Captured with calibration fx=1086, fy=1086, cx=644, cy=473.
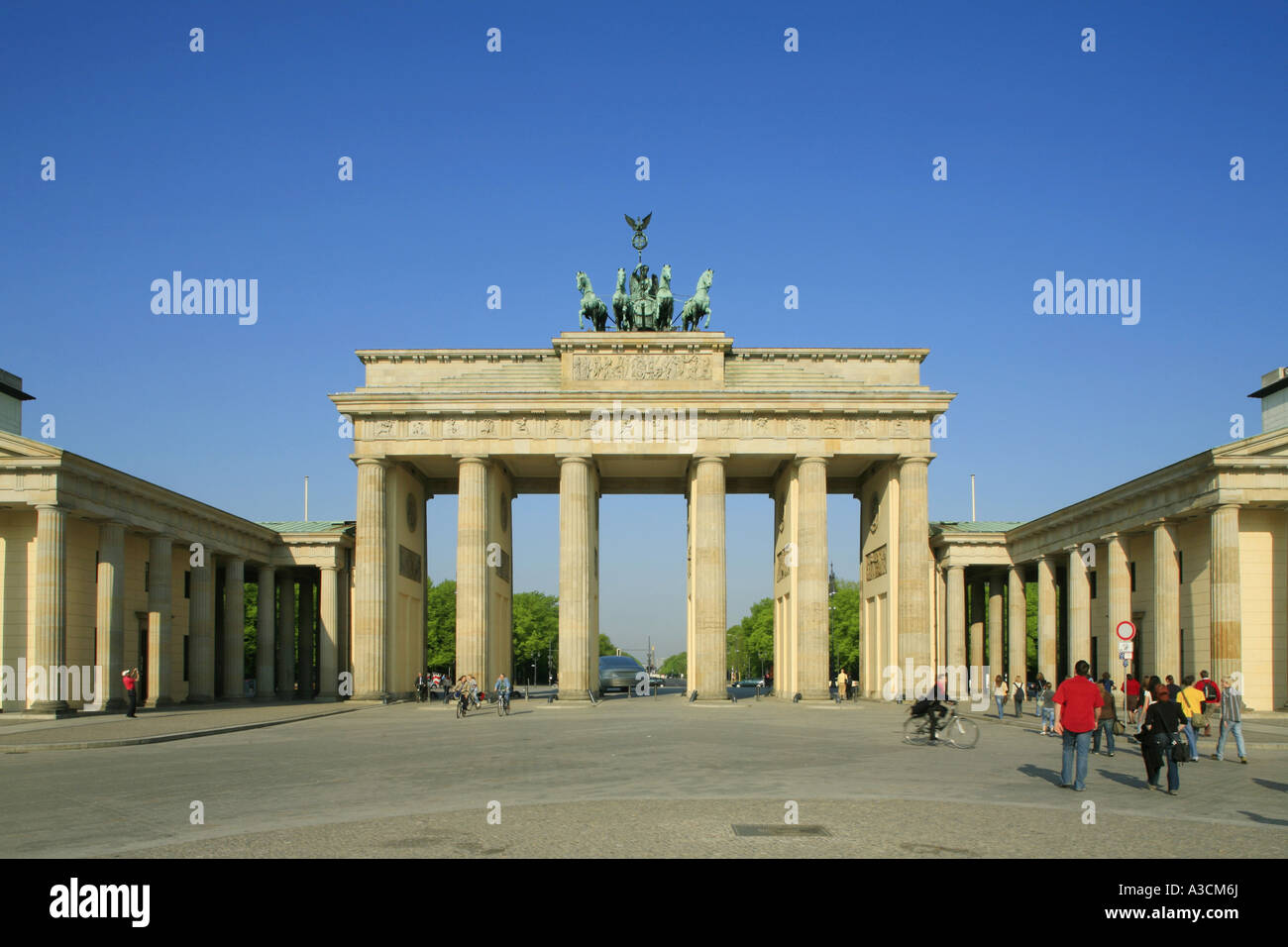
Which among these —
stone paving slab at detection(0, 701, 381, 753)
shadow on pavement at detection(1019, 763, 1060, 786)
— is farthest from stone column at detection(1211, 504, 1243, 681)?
stone paving slab at detection(0, 701, 381, 753)

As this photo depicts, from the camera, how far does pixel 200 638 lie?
170ft

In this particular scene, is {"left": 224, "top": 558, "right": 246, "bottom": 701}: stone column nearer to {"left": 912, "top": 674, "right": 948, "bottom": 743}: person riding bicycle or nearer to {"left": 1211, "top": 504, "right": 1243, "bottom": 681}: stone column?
{"left": 912, "top": 674, "right": 948, "bottom": 743}: person riding bicycle

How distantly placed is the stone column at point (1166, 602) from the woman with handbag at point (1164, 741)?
24.8m

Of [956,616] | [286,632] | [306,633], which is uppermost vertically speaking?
[956,616]

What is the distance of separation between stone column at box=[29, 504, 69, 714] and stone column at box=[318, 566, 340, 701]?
2092 centimetres

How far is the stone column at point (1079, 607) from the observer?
49.9m

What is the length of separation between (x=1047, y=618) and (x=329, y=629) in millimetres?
38297

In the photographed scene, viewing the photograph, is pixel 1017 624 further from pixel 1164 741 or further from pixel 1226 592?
pixel 1164 741

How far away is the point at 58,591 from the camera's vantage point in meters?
38.0

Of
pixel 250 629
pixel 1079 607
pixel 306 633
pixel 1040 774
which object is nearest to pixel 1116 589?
→ pixel 1079 607

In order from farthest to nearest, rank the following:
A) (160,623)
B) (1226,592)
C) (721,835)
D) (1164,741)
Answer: (160,623), (1226,592), (1164,741), (721,835)
